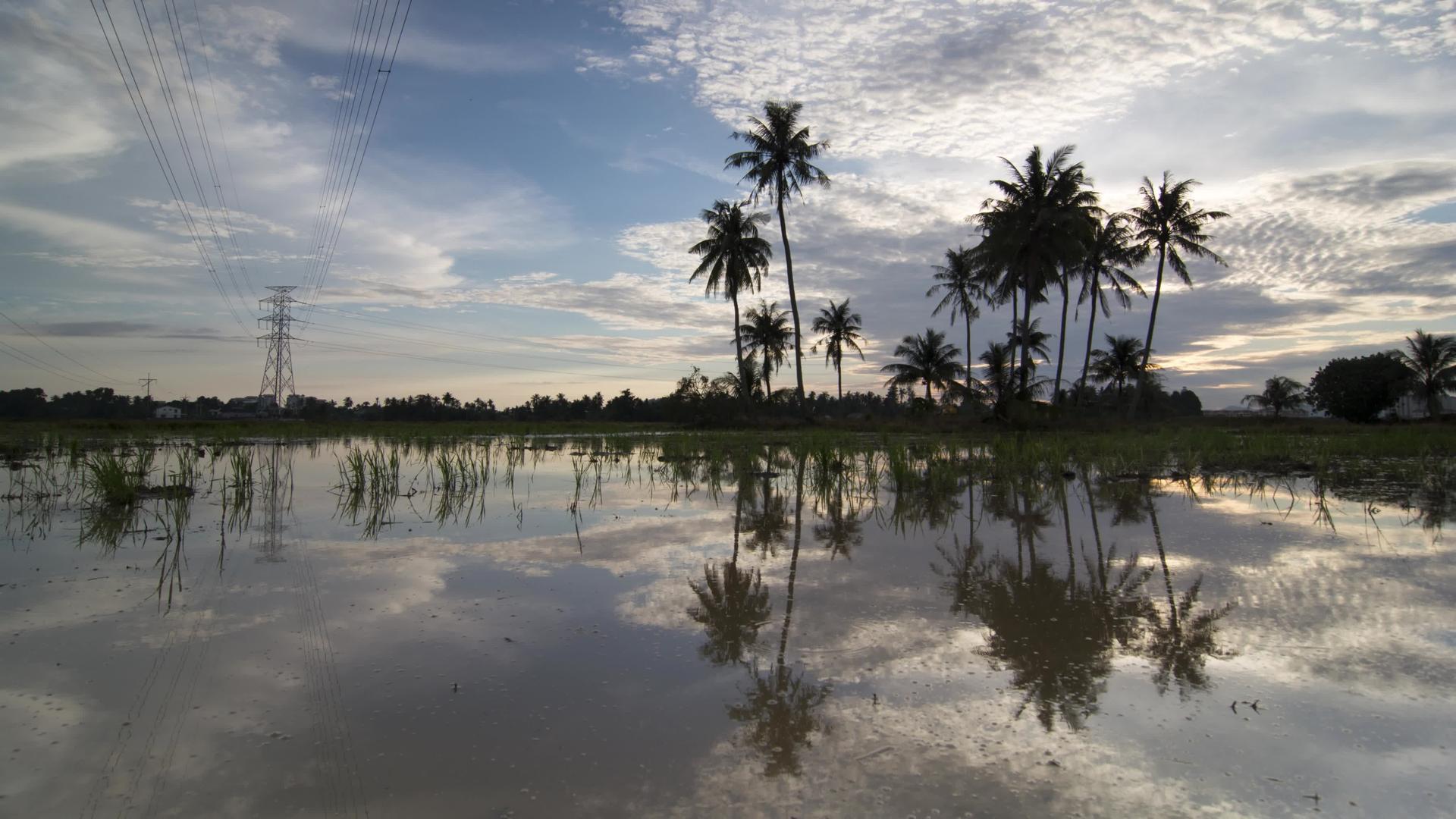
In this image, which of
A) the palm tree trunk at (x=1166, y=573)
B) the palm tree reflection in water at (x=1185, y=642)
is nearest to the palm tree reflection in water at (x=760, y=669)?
the palm tree reflection in water at (x=1185, y=642)

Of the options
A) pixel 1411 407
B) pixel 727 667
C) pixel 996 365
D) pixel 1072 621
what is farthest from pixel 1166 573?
pixel 1411 407

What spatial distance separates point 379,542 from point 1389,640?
6233mm

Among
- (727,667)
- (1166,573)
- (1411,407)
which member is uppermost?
(1411,407)

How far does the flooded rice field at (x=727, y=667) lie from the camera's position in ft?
6.79

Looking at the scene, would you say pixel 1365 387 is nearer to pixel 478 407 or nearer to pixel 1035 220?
pixel 1035 220

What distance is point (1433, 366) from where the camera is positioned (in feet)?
131

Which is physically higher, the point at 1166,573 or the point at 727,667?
the point at 1166,573

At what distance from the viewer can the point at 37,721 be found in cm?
248

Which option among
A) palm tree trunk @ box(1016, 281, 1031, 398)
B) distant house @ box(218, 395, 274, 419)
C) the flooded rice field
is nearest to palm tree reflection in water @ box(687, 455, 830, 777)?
the flooded rice field

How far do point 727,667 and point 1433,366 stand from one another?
2110 inches

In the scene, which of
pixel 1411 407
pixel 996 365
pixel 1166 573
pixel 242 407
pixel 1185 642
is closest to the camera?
pixel 1185 642

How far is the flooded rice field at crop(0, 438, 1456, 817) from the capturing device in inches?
81.4

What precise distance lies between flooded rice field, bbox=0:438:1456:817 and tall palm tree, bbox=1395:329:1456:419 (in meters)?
46.1

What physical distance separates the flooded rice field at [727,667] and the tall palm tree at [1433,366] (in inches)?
1817
